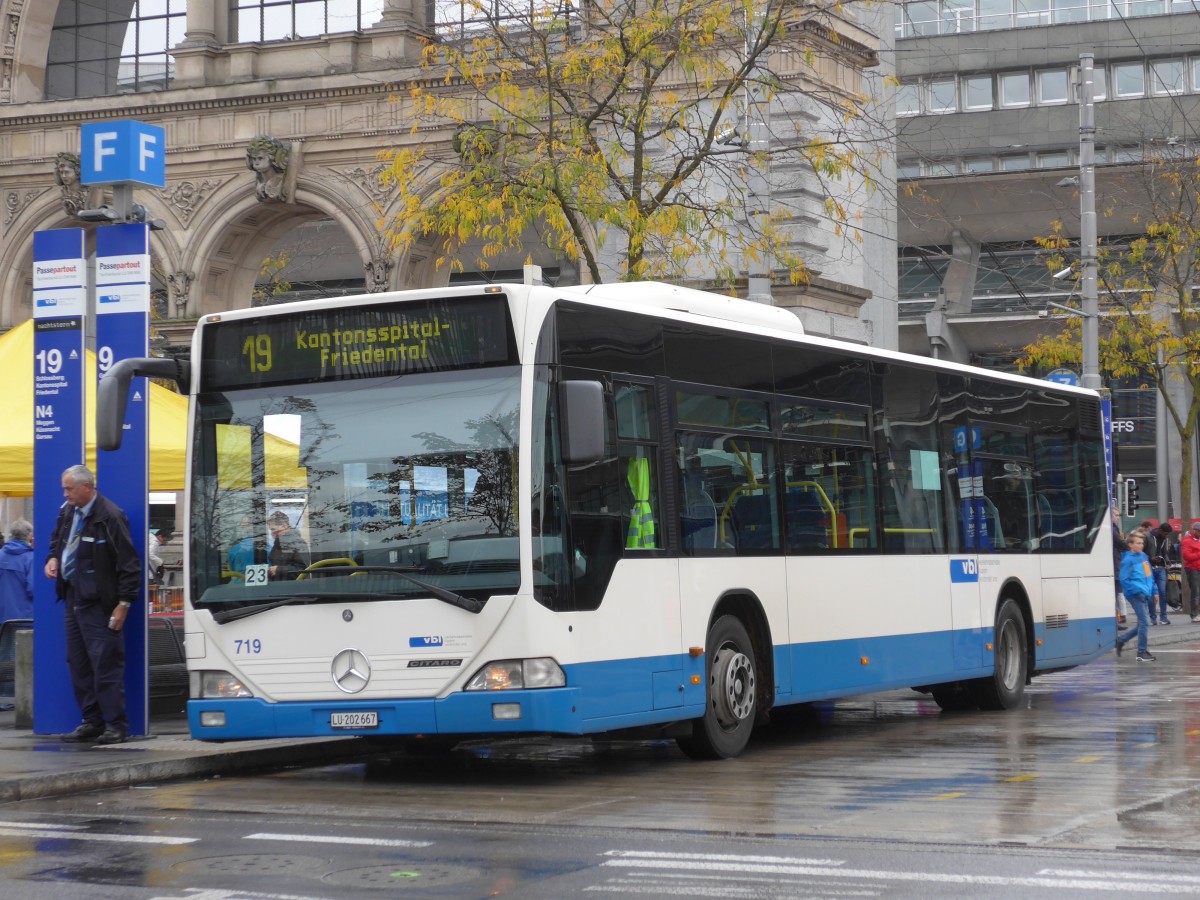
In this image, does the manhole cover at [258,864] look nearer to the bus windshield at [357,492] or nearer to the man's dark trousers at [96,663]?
the bus windshield at [357,492]

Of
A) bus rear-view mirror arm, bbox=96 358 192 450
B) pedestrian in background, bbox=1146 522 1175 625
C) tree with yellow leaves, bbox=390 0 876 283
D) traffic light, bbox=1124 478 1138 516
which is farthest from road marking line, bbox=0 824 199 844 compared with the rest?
traffic light, bbox=1124 478 1138 516

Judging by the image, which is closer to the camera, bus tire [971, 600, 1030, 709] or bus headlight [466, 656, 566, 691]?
bus headlight [466, 656, 566, 691]

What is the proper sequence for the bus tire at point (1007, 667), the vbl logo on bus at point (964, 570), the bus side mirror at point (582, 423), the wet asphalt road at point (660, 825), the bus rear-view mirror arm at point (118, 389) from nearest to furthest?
the wet asphalt road at point (660, 825) → the bus side mirror at point (582, 423) → the bus rear-view mirror arm at point (118, 389) → the vbl logo on bus at point (964, 570) → the bus tire at point (1007, 667)

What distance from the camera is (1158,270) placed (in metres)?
37.9

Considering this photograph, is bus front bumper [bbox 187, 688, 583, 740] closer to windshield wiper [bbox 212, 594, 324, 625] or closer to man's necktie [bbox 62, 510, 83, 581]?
windshield wiper [bbox 212, 594, 324, 625]

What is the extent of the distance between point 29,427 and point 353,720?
6.77 metres

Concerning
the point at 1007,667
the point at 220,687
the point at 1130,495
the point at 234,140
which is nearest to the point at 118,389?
the point at 220,687

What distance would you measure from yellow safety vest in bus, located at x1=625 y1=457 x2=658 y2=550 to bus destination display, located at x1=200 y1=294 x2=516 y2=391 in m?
1.17

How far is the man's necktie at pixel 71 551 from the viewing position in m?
12.9

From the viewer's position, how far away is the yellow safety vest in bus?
11.4 metres

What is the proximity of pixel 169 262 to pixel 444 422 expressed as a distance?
20578mm

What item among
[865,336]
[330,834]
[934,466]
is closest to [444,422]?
[330,834]

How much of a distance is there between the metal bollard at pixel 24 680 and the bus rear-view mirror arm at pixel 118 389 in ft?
11.1

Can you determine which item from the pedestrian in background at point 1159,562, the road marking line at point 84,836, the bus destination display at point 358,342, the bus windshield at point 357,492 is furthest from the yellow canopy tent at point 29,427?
the pedestrian in background at point 1159,562
